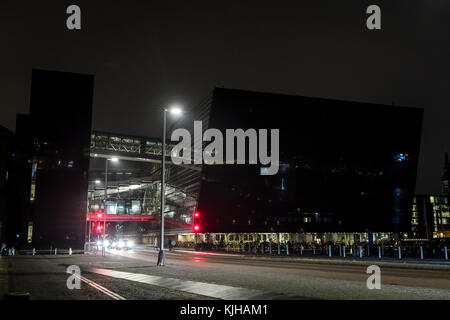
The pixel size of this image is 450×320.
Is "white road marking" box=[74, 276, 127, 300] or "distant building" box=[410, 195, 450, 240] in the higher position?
"distant building" box=[410, 195, 450, 240]

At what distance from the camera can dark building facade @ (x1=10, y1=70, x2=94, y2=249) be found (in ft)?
204

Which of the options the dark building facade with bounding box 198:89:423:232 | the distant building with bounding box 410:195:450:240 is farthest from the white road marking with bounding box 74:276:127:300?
the distant building with bounding box 410:195:450:240

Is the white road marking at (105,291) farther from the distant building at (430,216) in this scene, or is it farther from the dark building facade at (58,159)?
the distant building at (430,216)

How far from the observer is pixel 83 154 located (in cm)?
6575

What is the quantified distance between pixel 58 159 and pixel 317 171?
48217 mm

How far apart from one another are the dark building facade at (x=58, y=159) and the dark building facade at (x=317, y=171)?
63.7ft

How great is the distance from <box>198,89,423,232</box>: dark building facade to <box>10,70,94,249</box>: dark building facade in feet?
63.7

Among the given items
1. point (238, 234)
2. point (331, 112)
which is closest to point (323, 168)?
point (331, 112)

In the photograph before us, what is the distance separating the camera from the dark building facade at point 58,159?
62062 millimetres

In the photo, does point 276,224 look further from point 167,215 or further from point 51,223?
point 51,223

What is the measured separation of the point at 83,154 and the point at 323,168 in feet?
151

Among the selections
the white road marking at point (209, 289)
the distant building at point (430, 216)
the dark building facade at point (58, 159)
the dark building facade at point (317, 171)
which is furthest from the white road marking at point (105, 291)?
the distant building at point (430, 216)

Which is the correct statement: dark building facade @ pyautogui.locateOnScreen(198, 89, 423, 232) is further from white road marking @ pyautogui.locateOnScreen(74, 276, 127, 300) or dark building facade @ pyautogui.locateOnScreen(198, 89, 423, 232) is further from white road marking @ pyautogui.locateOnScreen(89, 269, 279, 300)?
white road marking @ pyautogui.locateOnScreen(74, 276, 127, 300)
